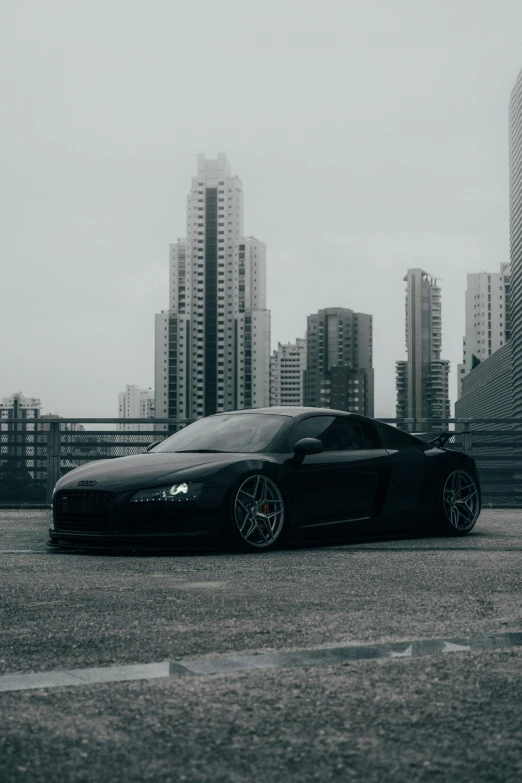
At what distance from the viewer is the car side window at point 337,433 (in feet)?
29.1

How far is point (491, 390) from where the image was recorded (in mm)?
142500

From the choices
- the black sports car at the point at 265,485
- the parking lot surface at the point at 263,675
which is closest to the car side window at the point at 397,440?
the black sports car at the point at 265,485

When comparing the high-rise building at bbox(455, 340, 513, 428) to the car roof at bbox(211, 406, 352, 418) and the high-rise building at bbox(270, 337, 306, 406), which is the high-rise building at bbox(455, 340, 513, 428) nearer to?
the high-rise building at bbox(270, 337, 306, 406)

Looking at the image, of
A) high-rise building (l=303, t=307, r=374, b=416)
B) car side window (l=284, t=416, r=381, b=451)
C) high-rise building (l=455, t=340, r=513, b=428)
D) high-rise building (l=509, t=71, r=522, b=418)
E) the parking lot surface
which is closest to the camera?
the parking lot surface

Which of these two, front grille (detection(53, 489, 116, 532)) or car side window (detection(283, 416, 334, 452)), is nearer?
front grille (detection(53, 489, 116, 532))

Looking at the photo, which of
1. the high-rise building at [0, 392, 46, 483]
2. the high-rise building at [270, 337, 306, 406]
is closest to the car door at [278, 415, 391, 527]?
the high-rise building at [0, 392, 46, 483]

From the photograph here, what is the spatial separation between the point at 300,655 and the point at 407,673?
437mm

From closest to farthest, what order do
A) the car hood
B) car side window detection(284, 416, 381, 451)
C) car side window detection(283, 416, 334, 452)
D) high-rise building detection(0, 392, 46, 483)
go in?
the car hood < car side window detection(283, 416, 334, 452) < car side window detection(284, 416, 381, 451) < high-rise building detection(0, 392, 46, 483)

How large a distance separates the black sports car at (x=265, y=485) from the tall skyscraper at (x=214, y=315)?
122 m

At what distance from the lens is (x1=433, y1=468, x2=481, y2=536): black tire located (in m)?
9.42

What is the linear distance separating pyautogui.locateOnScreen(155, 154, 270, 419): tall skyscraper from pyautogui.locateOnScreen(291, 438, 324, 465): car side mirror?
12322 centimetres

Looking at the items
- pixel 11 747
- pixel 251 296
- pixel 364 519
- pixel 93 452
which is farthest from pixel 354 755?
pixel 251 296

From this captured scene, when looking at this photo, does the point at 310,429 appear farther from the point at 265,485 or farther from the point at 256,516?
the point at 256,516

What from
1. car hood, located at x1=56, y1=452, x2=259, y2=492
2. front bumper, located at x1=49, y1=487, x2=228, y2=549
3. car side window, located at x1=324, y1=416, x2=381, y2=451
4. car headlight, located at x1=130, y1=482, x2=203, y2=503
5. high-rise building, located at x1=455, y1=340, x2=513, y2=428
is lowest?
front bumper, located at x1=49, y1=487, x2=228, y2=549
